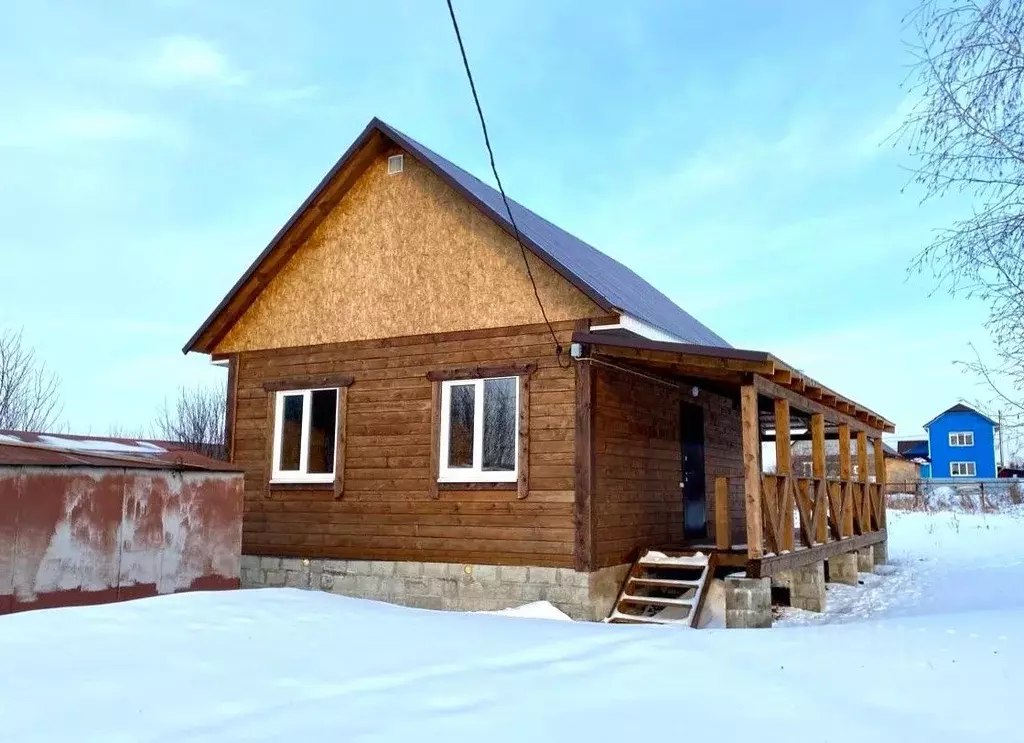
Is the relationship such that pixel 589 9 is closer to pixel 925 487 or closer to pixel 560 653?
pixel 560 653

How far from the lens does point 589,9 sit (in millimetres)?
7844

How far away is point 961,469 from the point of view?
53781 mm

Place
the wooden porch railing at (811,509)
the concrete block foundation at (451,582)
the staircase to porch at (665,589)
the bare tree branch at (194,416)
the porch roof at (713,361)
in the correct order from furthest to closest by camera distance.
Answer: the bare tree branch at (194,416) → the wooden porch railing at (811,509) → the concrete block foundation at (451,582) → the staircase to porch at (665,589) → the porch roof at (713,361)

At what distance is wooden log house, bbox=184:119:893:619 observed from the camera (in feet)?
32.7

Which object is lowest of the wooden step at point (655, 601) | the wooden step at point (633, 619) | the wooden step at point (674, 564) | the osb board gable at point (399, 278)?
the wooden step at point (633, 619)

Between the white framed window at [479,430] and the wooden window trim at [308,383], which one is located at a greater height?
the wooden window trim at [308,383]

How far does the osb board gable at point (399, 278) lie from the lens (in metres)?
10.7

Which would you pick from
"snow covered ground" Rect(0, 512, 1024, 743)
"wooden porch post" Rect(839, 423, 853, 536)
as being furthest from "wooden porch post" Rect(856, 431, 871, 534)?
"snow covered ground" Rect(0, 512, 1024, 743)

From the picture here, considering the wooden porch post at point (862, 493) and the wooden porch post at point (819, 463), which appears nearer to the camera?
the wooden porch post at point (819, 463)

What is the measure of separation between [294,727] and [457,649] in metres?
1.96

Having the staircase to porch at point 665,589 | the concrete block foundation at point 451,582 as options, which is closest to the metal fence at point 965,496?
the staircase to porch at point 665,589

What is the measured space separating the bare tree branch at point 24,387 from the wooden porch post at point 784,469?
2547 centimetres

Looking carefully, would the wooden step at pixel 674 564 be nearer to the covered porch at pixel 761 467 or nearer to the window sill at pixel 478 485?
the covered porch at pixel 761 467

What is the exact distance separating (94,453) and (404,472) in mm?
3694
